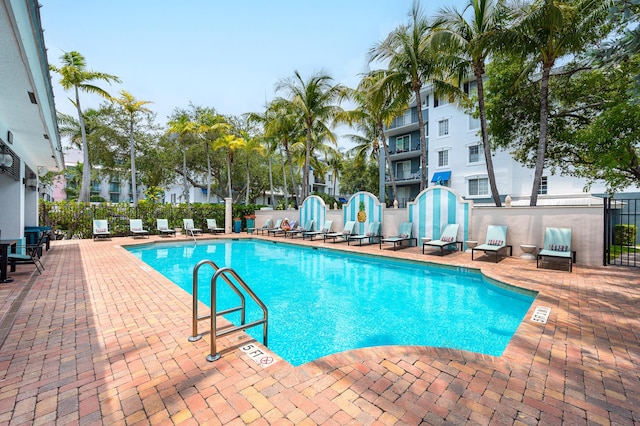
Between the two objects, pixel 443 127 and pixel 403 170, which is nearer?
pixel 443 127

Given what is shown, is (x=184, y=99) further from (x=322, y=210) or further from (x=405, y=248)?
(x=405, y=248)

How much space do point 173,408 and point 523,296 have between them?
7.03 m

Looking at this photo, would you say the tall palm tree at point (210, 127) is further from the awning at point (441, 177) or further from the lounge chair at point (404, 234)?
the awning at point (441, 177)

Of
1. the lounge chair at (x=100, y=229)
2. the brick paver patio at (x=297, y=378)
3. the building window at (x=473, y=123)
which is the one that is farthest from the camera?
the building window at (x=473, y=123)

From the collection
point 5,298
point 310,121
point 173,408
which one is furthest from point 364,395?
point 310,121

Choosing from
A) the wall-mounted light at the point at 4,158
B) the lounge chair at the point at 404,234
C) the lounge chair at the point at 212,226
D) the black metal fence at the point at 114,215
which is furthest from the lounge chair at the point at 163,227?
the lounge chair at the point at 404,234

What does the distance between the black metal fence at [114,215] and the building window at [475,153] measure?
2011cm

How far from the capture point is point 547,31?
10.9 metres

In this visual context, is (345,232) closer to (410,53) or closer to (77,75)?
(410,53)

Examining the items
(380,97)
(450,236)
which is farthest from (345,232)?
(380,97)

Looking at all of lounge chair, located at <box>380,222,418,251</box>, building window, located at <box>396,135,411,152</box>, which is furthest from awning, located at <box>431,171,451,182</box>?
lounge chair, located at <box>380,222,418,251</box>

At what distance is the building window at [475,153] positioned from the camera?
23.6 metres

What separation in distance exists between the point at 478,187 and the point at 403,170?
8.67 meters

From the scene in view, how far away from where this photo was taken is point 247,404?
8.39 feet
